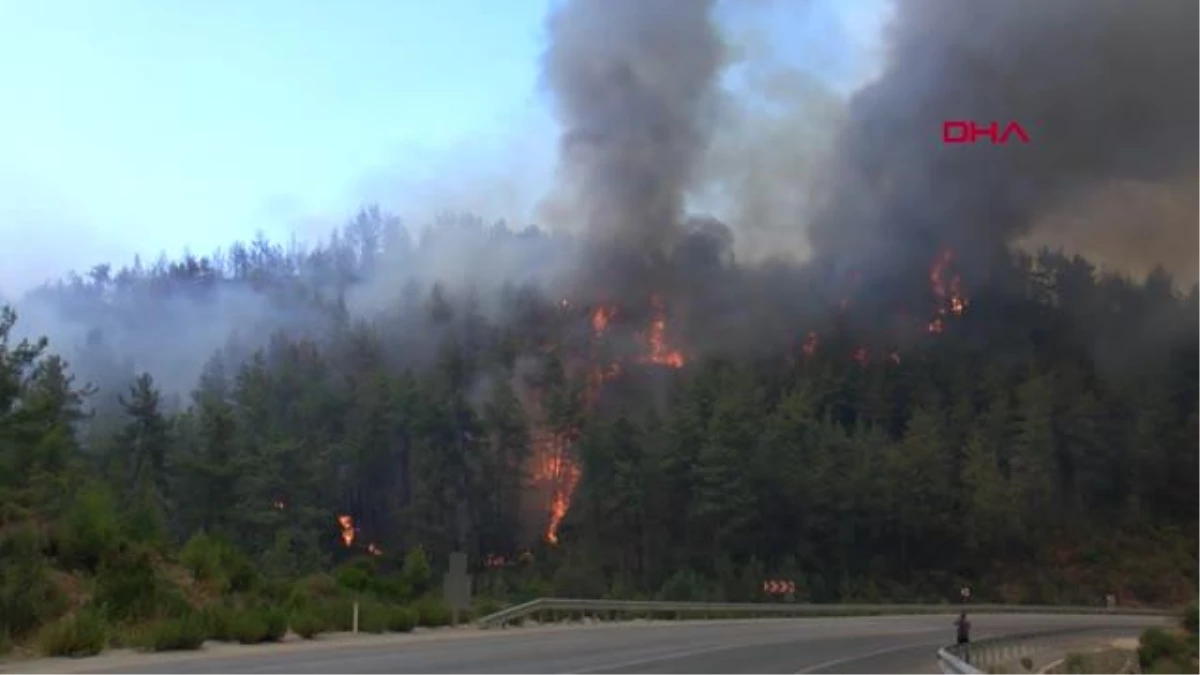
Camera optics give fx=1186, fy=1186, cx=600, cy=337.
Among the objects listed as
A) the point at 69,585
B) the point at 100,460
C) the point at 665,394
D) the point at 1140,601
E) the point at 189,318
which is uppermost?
the point at 189,318

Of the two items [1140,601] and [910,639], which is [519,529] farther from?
[910,639]

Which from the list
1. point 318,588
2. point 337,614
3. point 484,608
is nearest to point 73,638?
point 337,614

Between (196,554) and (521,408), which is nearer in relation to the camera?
(196,554)

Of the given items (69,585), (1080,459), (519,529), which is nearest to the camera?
(69,585)

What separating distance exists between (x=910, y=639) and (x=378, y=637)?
52.5ft

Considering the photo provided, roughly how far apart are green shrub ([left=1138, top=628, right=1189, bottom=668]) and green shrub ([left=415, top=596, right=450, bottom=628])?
17.4 m

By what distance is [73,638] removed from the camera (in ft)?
57.7

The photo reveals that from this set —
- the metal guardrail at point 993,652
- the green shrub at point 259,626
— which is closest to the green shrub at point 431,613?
the green shrub at point 259,626

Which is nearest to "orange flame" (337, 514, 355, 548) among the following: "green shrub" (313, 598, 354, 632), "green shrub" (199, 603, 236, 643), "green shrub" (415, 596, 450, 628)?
"green shrub" (415, 596, 450, 628)

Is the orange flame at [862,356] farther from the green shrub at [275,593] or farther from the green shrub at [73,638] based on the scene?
the green shrub at [73,638]

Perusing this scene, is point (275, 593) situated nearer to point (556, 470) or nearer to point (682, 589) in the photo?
point (682, 589)

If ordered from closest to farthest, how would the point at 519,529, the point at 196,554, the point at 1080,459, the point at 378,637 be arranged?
the point at 378,637
the point at 196,554
the point at 519,529
the point at 1080,459

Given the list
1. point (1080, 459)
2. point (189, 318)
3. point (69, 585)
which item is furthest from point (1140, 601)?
point (189, 318)

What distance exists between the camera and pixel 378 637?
82.7ft
